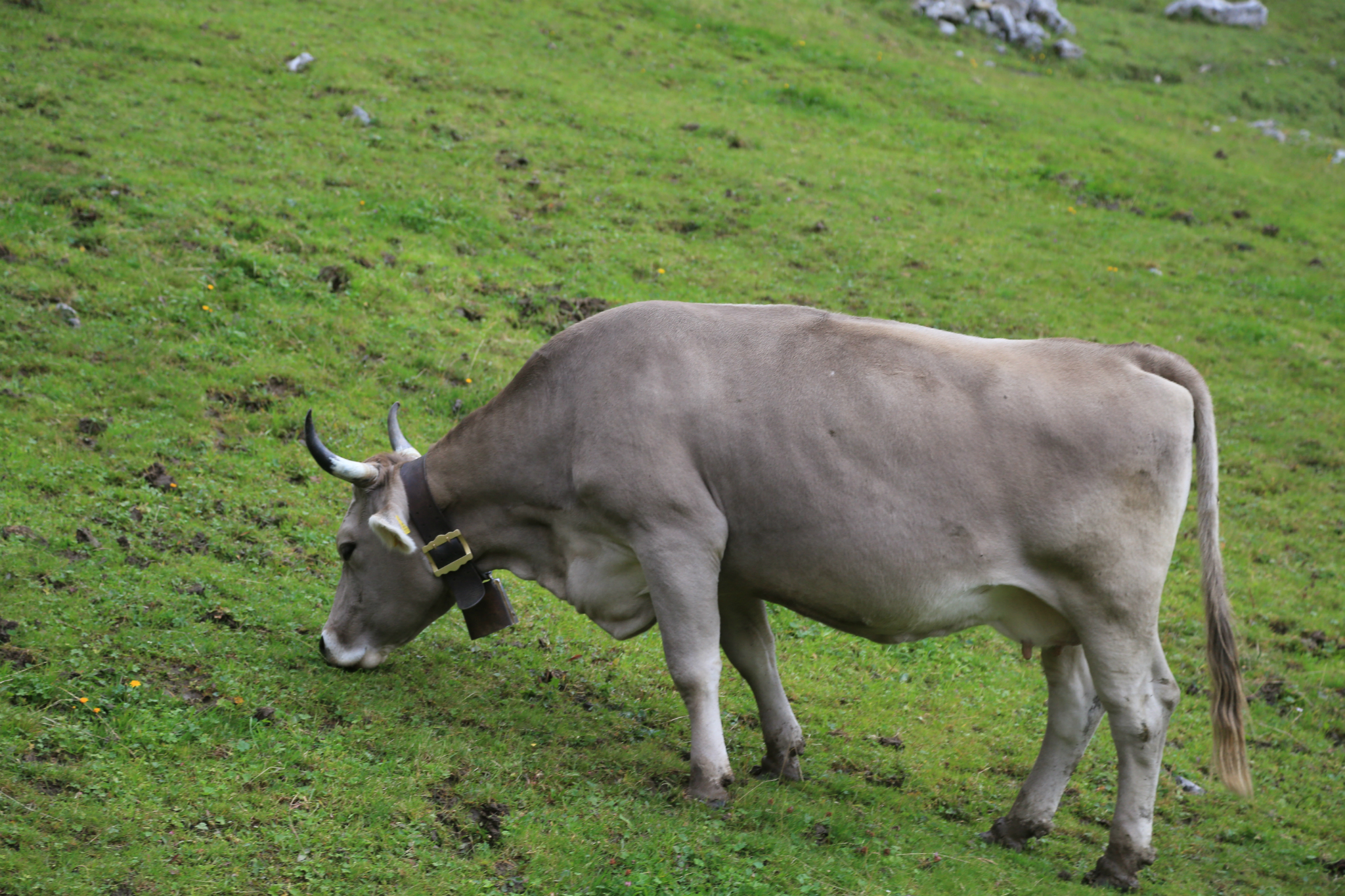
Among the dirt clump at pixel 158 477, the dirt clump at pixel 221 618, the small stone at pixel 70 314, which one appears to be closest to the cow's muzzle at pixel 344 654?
the dirt clump at pixel 221 618

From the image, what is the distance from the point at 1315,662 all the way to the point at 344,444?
8947mm

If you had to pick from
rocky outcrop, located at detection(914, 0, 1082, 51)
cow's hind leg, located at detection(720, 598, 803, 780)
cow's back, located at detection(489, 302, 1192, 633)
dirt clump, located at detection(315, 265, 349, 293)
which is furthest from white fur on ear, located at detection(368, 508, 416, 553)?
rocky outcrop, located at detection(914, 0, 1082, 51)

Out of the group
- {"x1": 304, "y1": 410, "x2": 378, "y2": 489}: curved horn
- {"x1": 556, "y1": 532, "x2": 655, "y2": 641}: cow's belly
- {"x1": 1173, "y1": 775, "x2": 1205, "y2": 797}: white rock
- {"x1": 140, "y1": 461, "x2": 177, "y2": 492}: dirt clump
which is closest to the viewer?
{"x1": 304, "y1": 410, "x2": 378, "y2": 489}: curved horn

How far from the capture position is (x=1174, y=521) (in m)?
5.97

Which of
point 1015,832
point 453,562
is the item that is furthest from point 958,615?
point 453,562

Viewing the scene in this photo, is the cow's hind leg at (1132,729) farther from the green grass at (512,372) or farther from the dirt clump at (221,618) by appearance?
the dirt clump at (221,618)

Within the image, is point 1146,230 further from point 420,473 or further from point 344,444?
point 420,473

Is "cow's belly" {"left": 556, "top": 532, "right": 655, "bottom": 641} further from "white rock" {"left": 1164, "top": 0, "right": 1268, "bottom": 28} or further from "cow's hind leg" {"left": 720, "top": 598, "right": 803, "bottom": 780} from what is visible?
"white rock" {"left": 1164, "top": 0, "right": 1268, "bottom": 28}

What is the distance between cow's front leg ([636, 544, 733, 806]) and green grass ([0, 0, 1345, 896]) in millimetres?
242

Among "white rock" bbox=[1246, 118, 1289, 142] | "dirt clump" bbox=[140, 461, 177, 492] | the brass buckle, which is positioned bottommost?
"dirt clump" bbox=[140, 461, 177, 492]

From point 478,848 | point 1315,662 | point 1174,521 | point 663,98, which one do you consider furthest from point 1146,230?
point 478,848

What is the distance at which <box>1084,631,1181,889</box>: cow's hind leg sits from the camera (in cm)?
588

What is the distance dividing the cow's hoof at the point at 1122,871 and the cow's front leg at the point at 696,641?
7.17 ft

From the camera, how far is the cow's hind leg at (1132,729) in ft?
19.3
